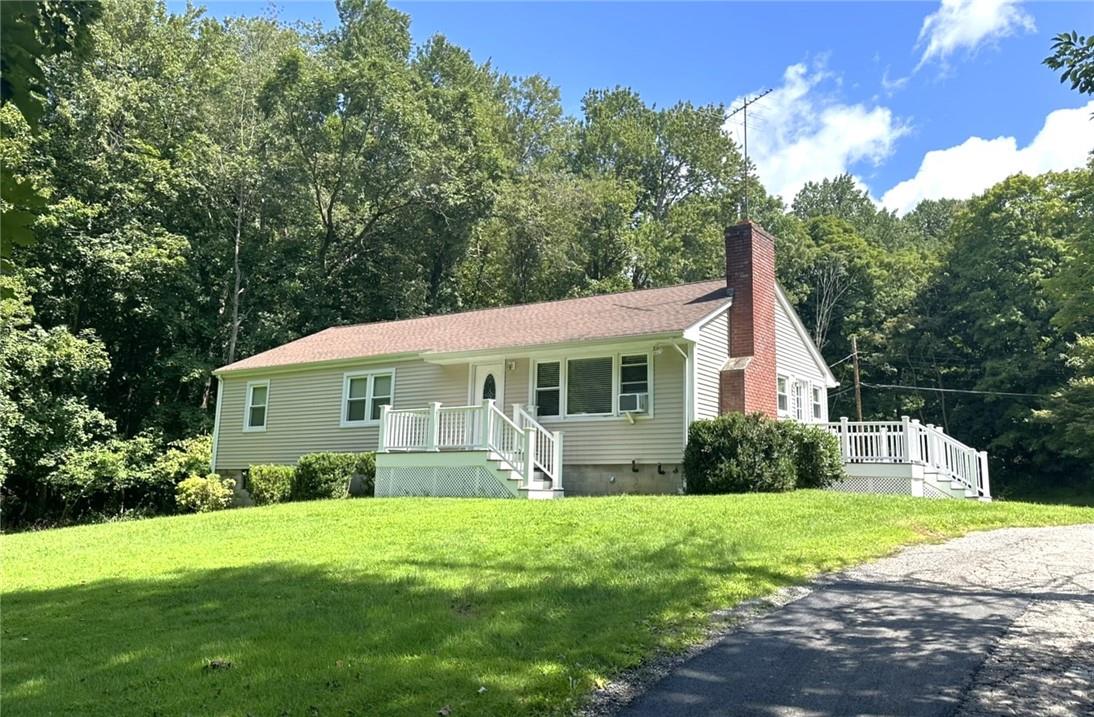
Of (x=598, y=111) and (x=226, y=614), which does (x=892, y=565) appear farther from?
(x=598, y=111)

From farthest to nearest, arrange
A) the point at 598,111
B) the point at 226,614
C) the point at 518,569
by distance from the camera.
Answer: the point at 598,111 < the point at 518,569 < the point at 226,614

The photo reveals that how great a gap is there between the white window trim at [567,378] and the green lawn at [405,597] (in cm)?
367

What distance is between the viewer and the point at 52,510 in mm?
23156

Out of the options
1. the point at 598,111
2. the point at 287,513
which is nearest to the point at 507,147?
the point at 598,111

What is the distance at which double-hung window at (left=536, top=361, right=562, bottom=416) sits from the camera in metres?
16.2

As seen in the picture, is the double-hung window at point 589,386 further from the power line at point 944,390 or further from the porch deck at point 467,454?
the power line at point 944,390

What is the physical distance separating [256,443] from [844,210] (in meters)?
43.1

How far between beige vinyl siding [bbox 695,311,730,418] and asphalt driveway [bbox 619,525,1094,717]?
26.2 ft

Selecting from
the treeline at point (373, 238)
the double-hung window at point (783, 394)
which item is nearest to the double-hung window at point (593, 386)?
the double-hung window at point (783, 394)

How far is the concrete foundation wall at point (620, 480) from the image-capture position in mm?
14852

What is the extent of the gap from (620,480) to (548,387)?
254 centimetres

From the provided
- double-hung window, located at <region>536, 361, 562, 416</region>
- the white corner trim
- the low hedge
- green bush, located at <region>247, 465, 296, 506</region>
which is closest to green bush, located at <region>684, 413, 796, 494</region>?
the low hedge

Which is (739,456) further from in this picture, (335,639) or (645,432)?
(335,639)

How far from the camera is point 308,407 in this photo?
63.1 ft
